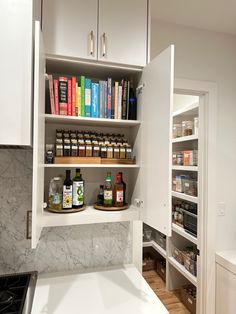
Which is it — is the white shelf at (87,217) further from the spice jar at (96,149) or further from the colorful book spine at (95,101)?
the colorful book spine at (95,101)

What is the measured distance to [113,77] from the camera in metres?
1.54

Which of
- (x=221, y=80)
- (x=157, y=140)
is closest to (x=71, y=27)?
(x=157, y=140)

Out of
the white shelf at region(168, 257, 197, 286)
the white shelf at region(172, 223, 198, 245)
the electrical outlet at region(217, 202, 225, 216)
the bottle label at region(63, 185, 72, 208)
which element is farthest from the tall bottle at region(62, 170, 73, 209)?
the white shelf at region(168, 257, 197, 286)

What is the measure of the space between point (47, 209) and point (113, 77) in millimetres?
941

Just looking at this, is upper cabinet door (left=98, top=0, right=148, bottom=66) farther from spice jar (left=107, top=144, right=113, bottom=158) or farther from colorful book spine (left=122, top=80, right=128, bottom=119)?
spice jar (left=107, top=144, right=113, bottom=158)

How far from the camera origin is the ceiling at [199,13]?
163 cm

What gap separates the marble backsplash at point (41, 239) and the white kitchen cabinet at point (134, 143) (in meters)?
0.16

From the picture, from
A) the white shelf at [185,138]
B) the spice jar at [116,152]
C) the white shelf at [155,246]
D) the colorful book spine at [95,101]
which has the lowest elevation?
the white shelf at [155,246]

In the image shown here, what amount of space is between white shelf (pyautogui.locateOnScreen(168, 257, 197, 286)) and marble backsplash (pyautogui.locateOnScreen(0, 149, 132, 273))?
1114 mm

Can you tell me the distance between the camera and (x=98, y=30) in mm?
1262

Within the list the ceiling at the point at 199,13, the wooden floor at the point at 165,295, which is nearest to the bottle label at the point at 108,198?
the ceiling at the point at 199,13

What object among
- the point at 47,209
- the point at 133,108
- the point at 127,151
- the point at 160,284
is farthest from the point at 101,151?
the point at 160,284

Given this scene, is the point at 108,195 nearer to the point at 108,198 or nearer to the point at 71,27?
the point at 108,198

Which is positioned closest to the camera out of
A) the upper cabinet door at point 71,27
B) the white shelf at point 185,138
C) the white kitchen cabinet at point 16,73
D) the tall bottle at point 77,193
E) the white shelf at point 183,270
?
the white kitchen cabinet at point 16,73
